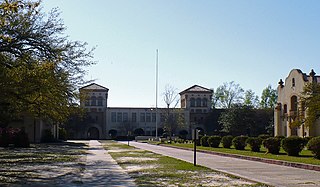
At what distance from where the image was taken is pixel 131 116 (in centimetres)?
10894

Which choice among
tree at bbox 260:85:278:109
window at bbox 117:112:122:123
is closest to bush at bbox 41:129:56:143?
window at bbox 117:112:122:123

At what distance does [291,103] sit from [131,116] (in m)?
52.0

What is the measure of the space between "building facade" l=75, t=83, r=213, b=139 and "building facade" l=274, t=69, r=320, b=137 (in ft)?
130

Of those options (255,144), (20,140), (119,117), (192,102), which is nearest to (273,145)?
(255,144)

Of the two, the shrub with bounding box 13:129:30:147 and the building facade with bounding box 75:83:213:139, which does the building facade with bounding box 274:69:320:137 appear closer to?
the shrub with bounding box 13:129:30:147

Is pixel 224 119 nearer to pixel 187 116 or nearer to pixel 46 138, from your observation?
pixel 187 116

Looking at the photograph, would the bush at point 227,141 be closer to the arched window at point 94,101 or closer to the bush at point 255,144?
the bush at point 255,144

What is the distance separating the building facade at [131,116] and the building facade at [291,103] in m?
39.6

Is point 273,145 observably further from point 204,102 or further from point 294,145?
point 204,102

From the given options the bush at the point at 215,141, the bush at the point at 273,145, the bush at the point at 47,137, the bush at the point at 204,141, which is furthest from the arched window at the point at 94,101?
the bush at the point at 273,145

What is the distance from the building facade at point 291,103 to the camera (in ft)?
191

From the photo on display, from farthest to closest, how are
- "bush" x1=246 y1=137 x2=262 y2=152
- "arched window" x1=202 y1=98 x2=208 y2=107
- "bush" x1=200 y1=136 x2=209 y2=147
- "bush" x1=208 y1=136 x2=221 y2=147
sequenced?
"arched window" x1=202 y1=98 x2=208 y2=107, "bush" x1=200 y1=136 x2=209 y2=147, "bush" x1=208 y1=136 x2=221 y2=147, "bush" x1=246 y1=137 x2=262 y2=152

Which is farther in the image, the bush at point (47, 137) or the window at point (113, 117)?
the window at point (113, 117)

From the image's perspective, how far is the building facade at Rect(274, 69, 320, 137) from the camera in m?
58.1
